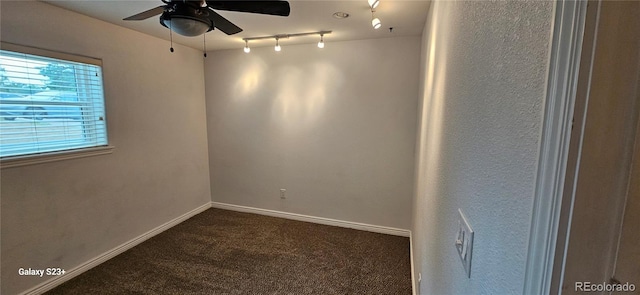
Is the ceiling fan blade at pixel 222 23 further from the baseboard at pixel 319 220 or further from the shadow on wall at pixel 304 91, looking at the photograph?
the baseboard at pixel 319 220

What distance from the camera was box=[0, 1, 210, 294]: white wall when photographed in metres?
2.08

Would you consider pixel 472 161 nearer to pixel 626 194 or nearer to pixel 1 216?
pixel 626 194

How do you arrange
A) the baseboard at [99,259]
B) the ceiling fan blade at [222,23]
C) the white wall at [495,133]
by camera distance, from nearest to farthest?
the white wall at [495,133], the ceiling fan blade at [222,23], the baseboard at [99,259]

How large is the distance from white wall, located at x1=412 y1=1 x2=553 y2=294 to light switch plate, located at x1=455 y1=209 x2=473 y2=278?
1.1 inches

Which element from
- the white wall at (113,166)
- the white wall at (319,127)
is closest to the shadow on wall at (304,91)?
the white wall at (319,127)

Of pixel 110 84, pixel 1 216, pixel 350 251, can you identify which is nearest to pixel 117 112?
pixel 110 84

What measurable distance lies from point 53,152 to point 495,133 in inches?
122

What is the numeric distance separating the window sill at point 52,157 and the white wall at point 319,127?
1454 millimetres

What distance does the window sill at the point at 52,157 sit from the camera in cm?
200

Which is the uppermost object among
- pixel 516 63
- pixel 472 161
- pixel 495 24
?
pixel 495 24

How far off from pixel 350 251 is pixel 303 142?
1.43 m

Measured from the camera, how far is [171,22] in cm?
147

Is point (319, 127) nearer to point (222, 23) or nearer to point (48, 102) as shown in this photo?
point (222, 23)

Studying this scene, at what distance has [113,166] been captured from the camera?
2.73 metres
